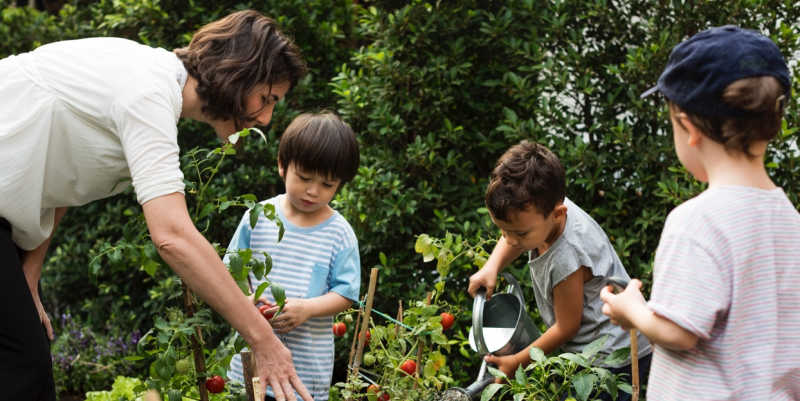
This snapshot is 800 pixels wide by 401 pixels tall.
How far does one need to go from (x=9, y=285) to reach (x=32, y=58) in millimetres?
554

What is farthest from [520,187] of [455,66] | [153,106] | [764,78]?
[455,66]

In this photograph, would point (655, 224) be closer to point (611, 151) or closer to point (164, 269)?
point (611, 151)

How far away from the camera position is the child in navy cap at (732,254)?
131 cm

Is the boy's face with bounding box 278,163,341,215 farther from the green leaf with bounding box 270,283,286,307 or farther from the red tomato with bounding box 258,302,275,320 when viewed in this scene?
the green leaf with bounding box 270,283,286,307

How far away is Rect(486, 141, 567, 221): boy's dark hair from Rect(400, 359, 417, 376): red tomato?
1.66 ft

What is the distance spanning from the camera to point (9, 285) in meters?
1.72

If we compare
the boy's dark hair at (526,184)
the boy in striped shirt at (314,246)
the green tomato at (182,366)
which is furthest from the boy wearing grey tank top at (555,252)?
the green tomato at (182,366)

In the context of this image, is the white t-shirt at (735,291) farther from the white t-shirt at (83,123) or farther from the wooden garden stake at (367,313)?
the white t-shirt at (83,123)

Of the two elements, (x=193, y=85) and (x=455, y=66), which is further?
(x=455, y=66)

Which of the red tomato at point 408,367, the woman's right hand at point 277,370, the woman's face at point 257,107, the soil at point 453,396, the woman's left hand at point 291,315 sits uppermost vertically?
the woman's face at point 257,107

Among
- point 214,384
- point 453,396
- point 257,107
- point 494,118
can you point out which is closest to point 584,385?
point 453,396

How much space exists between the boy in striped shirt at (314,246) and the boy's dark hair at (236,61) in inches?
14.1

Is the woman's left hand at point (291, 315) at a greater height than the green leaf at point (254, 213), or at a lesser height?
lesser

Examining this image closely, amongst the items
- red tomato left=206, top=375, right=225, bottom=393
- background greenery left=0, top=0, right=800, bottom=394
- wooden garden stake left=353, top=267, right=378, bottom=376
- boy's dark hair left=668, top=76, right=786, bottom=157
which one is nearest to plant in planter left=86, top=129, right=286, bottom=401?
red tomato left=206, top=375, right=225, bottom=393
